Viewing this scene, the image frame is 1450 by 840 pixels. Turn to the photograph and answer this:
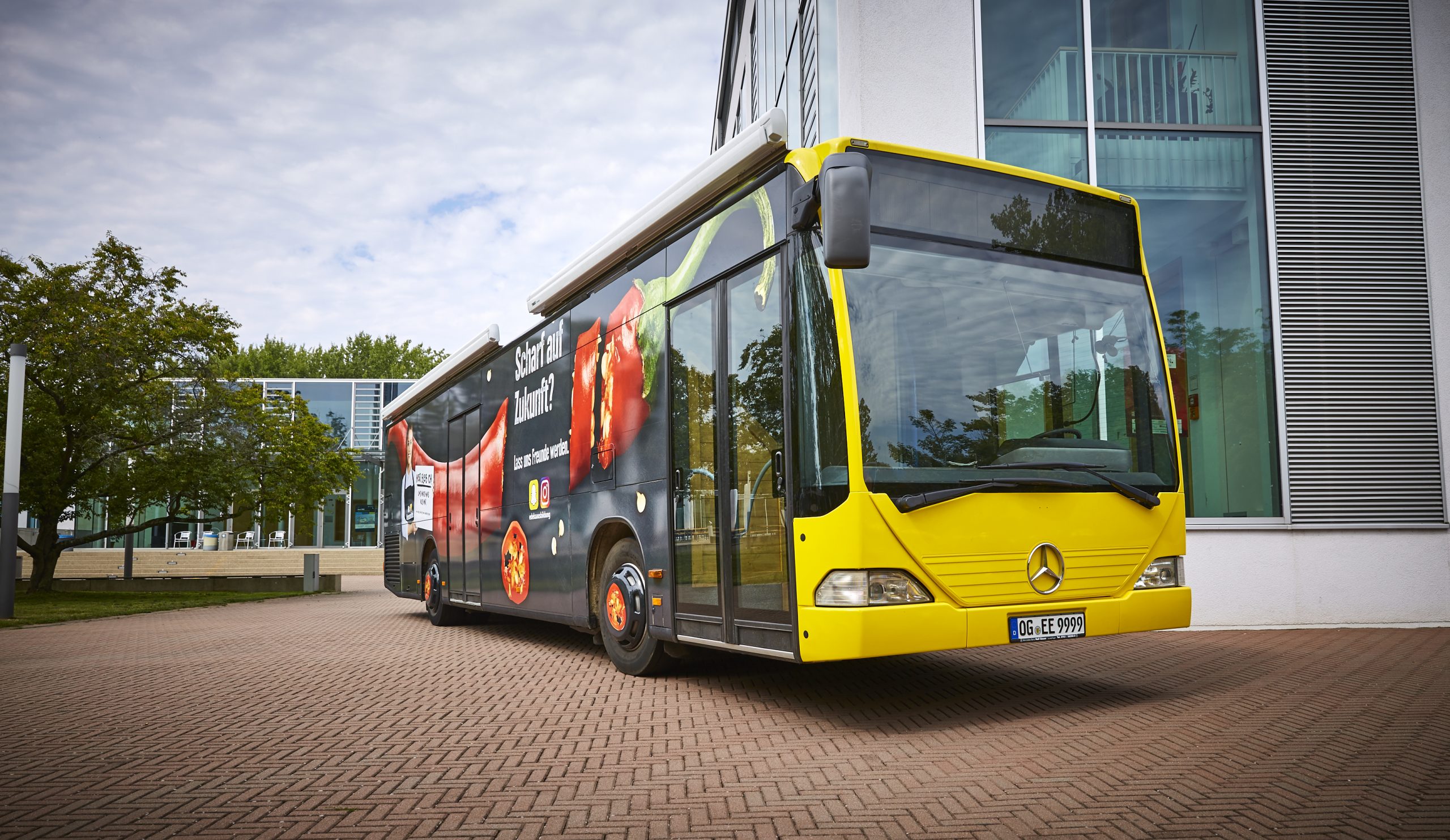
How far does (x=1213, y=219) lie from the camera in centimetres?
1147

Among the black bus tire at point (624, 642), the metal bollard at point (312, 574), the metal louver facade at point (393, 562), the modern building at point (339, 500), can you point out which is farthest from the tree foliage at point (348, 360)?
the black bus tire at point (624, 642)

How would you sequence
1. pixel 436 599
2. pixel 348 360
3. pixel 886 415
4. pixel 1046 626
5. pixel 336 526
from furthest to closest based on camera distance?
1. pixel 348 360
2. pixel 336 526
3. pixel 436 599
4. pixel 1046 626
5. pixel 886 415

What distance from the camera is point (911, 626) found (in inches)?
203

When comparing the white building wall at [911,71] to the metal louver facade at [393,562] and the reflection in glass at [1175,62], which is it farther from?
the metal louver facade at [393,562]

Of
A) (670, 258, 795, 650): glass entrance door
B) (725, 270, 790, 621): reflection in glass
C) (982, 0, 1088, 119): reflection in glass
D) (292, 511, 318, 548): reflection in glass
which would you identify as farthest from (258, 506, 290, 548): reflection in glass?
(725, 270, 790, 621): reflection in glass

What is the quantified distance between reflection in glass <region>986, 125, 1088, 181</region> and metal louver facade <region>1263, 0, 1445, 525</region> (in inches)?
81.3

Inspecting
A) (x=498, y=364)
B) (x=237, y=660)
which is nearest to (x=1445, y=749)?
(x=498, y=364)

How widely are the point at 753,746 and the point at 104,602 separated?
18822mm

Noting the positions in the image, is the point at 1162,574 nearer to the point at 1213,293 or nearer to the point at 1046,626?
the point at 1046,626

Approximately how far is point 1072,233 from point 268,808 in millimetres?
5195

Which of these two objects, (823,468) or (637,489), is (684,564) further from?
(823,468)

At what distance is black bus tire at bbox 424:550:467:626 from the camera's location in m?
13.1

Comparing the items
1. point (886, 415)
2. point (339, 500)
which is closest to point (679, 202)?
point (886, 415)

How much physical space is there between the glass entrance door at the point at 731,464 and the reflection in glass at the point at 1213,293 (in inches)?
259
